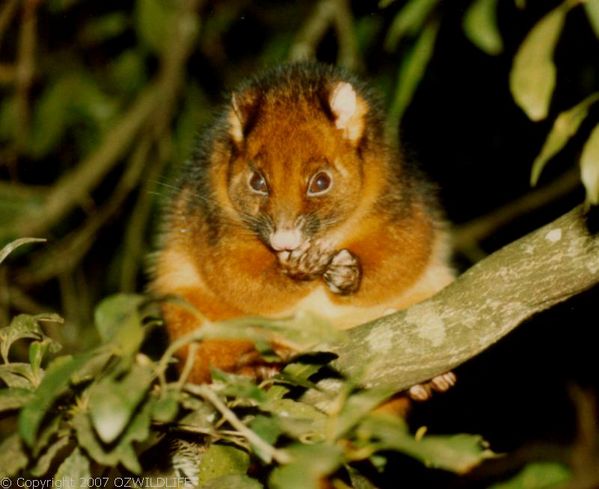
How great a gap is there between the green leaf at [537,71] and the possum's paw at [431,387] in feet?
4.84

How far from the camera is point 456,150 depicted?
6898 millimetres

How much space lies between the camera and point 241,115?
13.7 ft

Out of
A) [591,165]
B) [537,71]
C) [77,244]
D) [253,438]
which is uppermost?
[77,244]

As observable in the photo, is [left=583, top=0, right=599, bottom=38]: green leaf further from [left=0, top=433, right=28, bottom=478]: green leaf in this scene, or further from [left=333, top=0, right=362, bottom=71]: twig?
[left=333, top=0, right=362, bottom=71]: twig

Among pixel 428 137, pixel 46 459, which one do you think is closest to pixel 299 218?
pixel 46 459

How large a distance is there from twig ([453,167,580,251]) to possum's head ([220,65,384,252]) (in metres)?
2.25

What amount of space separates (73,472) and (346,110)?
2.16m

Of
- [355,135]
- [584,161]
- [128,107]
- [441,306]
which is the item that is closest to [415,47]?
[355,135]

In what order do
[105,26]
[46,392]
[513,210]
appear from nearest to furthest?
[46,392], [513,210], [105,26]

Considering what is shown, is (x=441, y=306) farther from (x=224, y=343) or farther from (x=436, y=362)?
(x=224, y=343)

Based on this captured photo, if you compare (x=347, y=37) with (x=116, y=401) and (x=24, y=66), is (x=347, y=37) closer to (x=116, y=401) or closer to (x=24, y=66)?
(x=24, y=66)

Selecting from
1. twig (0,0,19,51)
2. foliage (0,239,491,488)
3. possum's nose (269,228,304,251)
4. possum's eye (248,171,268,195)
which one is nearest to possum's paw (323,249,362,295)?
possum's nose (269,228,304,251)

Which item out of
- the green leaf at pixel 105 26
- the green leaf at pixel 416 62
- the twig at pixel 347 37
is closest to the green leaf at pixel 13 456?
the green leaf at pixel 416 62

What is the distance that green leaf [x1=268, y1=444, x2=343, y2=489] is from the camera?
1854 mm
